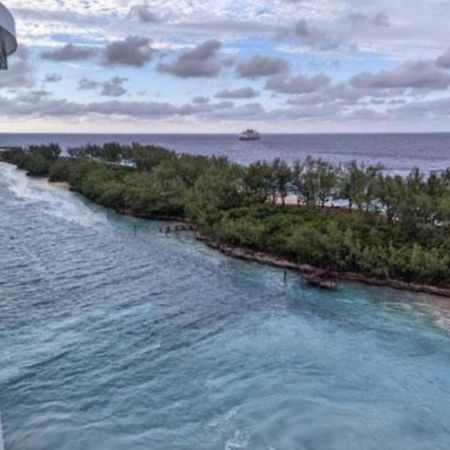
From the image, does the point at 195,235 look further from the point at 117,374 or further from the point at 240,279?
the point at 117,374

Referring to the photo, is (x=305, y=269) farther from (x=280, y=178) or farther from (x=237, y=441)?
(x=237, y=441)

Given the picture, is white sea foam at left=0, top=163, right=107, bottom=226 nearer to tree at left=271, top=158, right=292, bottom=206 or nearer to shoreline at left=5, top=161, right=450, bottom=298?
shoreline at left=5, top=161, right=450, bottom=298

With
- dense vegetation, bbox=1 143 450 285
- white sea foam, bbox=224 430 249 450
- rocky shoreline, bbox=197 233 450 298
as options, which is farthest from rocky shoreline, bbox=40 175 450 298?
white sea foam, bbox=224 430 249 450

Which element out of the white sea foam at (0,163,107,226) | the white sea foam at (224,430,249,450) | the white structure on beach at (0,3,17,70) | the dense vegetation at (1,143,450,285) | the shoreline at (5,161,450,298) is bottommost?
the white sea foam at (0,163,107,226)

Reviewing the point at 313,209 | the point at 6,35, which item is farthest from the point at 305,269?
the point at 6,35

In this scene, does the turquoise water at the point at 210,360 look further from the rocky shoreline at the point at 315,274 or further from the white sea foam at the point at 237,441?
the rocky shoreline at the point at 315,274

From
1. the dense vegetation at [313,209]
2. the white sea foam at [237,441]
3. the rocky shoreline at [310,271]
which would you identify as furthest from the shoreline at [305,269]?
the white sea foam at [237,441]

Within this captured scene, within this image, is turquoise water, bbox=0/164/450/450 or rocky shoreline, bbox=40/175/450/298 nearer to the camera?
turquoise water, bbox=0/164/450/450

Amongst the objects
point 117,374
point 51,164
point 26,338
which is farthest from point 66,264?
point 51,164
